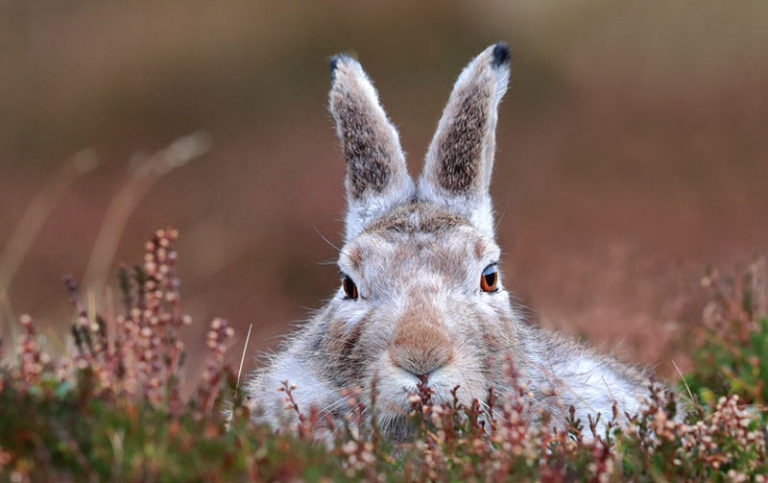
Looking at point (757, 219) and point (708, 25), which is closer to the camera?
point (757, 219)

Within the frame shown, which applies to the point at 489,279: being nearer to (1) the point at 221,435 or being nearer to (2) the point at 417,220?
(2) the point at 417,220

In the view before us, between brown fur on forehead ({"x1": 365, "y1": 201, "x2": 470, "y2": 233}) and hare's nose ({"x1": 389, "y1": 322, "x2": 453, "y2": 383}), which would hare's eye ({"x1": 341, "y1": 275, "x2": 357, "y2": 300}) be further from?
hare's nose ({"x1": 389, "y1": 322, "x2": 453, "y2": 383})

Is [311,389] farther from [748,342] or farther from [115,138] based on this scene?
[115,138]

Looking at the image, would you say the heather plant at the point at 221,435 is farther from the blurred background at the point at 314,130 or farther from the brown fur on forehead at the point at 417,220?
the blurred background at the point at 314,130

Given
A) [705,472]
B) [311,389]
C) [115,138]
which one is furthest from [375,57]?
[705,472]

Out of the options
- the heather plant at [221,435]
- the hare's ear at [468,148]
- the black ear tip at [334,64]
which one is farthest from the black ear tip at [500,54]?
the heather plant at [221,435]

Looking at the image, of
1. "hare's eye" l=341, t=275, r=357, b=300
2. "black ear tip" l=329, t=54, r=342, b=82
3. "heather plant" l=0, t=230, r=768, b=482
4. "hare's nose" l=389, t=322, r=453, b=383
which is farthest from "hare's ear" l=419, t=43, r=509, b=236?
"heather plant" l=0, t=230, r=768, b=482

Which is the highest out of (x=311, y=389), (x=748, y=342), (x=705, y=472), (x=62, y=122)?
(x=62, y=122)

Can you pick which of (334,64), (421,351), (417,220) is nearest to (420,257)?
(417,220)
